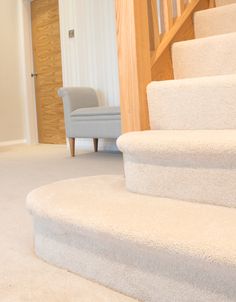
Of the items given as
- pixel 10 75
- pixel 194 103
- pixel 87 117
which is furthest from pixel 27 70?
pixel 194 103

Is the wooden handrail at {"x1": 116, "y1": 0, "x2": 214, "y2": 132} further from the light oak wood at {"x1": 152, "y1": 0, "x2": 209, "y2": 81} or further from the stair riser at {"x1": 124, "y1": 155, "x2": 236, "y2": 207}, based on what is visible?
the stair riser at {"x1": 124, "y1": 155, "x2": 236, "y2": 207}

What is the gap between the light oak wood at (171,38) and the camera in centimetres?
154

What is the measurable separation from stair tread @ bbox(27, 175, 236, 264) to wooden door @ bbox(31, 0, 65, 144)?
4.14 meters

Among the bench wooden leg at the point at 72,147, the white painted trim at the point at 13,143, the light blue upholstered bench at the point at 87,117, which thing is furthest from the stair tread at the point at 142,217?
the white painted trim at the point at 13,143

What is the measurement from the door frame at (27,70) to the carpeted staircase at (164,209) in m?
4.45

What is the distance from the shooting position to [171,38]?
66.7 inches

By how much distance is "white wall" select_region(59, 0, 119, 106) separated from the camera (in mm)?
4242

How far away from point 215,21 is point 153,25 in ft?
1.60

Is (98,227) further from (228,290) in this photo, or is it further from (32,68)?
(32,68)

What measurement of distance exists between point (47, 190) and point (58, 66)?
13.8 feet

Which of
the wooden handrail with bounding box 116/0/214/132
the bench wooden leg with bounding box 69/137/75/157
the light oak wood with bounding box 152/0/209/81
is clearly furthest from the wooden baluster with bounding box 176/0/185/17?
the bench wooden leg with bounding box 69/137/75/157

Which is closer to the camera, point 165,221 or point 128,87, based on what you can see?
point 165,221

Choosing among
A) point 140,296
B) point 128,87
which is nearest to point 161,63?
point 128,87

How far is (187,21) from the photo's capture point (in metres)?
1.89
